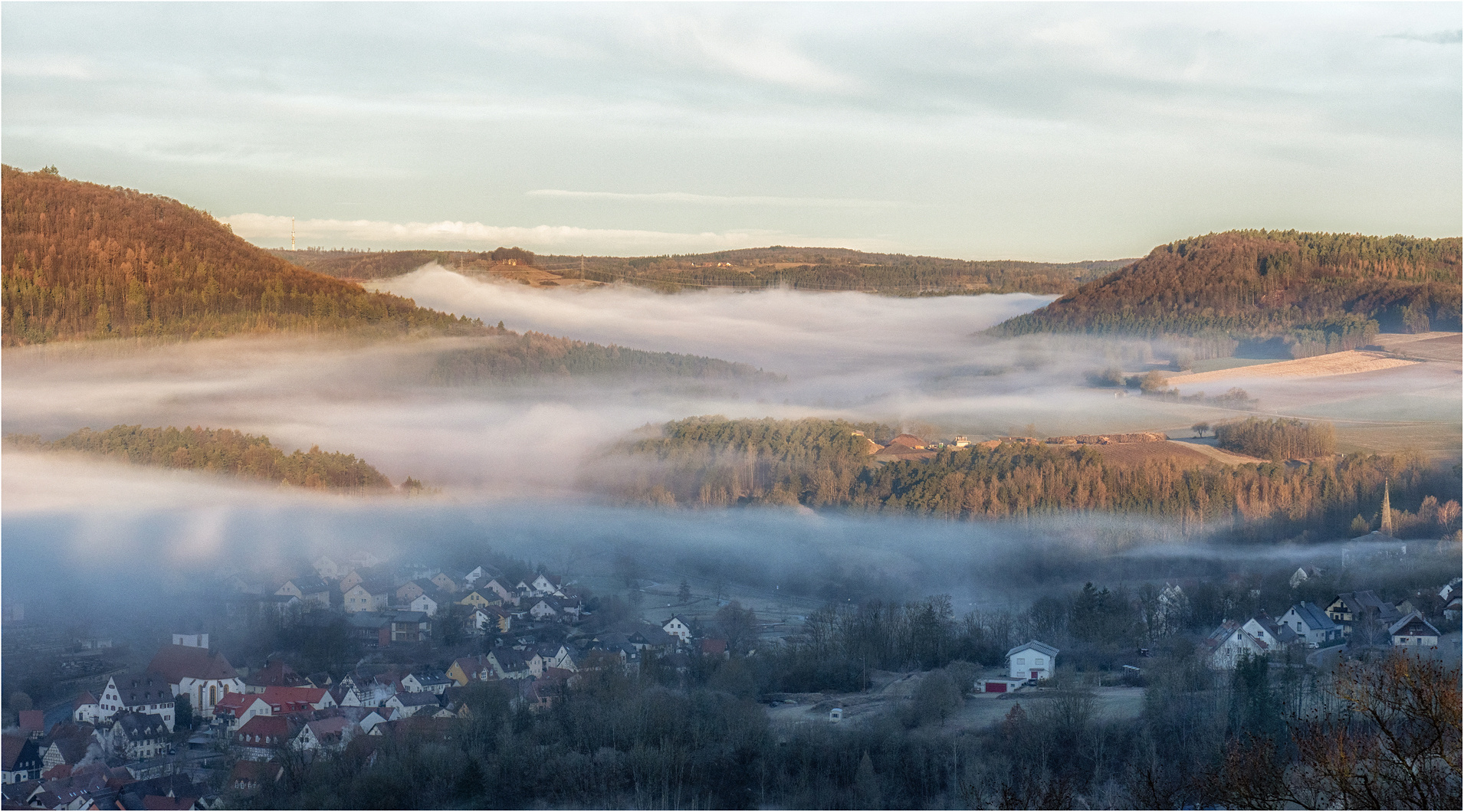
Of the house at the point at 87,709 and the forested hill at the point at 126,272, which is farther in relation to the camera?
the forested hill at the point at 126,272

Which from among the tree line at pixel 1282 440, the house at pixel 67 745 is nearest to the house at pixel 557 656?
the house at pixel 67 745

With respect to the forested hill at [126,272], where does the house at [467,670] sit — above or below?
below

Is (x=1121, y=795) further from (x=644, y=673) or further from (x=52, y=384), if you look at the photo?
(x=52, y=384)

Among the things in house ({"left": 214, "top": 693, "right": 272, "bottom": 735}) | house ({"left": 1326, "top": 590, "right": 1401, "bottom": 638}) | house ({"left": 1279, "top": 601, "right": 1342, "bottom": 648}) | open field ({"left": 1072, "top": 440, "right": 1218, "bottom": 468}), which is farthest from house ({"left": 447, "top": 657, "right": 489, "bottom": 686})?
open field ({"left": 1072, "top": 440, "right": 1218, "bottom": 468})

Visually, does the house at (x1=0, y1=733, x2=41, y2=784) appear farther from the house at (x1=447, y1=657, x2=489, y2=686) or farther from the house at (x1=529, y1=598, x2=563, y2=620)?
the house at (x1=529, y1=598, x2=563, y2=620)

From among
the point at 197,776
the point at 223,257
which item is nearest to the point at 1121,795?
the point at 197,776

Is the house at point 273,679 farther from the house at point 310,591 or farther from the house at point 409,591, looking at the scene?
the house at point 409,591
